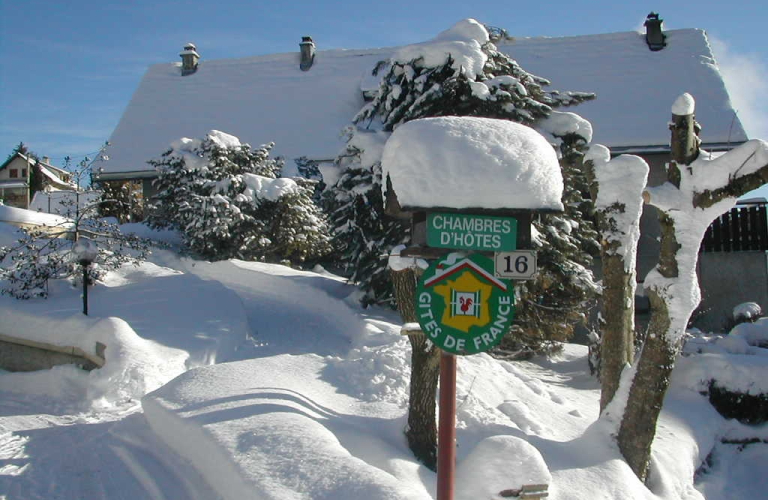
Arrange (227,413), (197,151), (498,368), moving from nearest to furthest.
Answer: (227,413)
(498,368)
(197,151)

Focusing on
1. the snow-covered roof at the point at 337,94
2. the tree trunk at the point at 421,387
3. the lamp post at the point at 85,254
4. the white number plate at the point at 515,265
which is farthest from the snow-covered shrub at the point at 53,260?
the snow-covered roof at the point at 337,94

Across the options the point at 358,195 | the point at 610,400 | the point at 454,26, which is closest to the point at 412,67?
the point at 454,26

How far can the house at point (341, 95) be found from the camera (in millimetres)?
18875

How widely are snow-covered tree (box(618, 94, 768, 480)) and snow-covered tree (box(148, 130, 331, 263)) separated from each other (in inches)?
399

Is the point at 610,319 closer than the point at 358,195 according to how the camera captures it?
Yes

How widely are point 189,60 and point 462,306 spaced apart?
25227mm

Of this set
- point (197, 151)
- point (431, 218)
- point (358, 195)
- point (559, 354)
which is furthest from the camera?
point (197, 151)

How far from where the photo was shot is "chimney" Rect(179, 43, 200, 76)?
1033 inches

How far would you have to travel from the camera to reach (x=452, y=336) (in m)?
3.54

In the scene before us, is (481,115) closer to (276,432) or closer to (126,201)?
(276,432)

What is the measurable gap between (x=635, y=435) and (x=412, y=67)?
6.39 m

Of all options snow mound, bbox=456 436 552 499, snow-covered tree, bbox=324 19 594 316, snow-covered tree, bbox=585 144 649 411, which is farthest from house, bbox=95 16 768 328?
snow mound, bbox=456 436 552 499

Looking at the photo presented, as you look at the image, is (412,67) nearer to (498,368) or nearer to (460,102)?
(460,102)

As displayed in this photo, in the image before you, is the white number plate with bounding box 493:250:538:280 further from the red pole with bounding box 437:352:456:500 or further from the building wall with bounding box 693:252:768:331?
the building wall with bounding box 693:252:768:331
